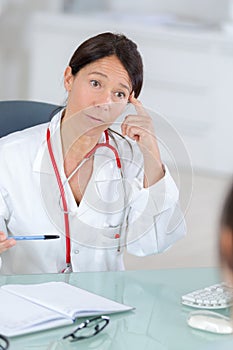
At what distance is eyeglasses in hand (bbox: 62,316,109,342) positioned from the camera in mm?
1604

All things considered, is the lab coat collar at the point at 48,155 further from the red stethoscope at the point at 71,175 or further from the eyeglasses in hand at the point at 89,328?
the eyeglasses in hand at the point at 89,328

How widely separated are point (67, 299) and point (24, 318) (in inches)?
5.3

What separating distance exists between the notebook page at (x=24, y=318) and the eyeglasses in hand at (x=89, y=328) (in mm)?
31

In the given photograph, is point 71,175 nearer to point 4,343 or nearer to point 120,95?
point 120,95

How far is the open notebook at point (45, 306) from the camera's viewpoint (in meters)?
1.62

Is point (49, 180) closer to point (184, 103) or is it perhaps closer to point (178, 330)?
point (178, 330)

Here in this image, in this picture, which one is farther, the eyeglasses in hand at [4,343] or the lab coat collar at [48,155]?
the lab coat collar at [48,155]

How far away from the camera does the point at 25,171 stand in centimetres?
206

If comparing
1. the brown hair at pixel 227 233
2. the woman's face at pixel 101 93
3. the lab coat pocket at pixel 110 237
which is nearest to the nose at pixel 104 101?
the woman's face at pixel 101 93

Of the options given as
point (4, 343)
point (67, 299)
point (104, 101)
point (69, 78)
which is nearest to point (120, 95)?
point (104, 101)

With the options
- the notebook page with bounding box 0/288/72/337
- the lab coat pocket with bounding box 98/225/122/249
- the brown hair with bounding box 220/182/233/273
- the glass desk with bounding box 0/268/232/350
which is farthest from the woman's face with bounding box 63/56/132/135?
the brown hair with bounding box 220/182/233/273

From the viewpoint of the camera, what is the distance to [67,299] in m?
1.75

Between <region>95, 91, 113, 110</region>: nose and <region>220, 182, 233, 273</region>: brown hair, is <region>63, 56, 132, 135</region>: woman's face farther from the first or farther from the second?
<region>220, 182, 233, 273</region>: brown hair

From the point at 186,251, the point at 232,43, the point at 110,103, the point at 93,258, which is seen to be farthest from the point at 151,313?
the point at 232,43
